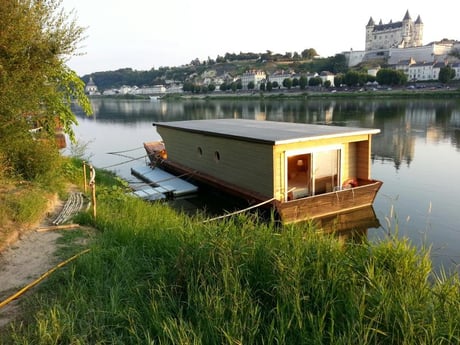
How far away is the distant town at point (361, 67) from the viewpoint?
95.4m

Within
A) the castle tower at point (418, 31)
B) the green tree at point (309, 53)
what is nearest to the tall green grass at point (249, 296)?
the castle tower at point (418, 31)

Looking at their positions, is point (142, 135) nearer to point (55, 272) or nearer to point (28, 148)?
point (28, 148)

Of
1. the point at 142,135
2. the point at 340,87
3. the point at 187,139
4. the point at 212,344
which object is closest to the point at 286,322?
the point at 212,344

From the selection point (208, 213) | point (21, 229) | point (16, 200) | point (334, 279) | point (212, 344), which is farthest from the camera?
point (208, 213)

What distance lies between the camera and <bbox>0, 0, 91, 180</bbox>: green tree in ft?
23.6

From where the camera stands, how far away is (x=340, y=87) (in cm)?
9506

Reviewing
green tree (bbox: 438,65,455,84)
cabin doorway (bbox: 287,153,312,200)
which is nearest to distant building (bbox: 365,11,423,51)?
green tree (bbox: 438,65,455,84)

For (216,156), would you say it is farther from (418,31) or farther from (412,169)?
(418,31)

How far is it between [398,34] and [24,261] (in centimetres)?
16229

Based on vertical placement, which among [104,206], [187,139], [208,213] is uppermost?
[187,139]

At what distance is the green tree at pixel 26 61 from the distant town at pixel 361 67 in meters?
87.6

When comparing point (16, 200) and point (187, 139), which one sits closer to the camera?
point (16, 200)

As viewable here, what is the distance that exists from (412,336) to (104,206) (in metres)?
7.43

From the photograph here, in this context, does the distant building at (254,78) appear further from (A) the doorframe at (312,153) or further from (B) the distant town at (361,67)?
(A) the doorframe at (312,153)
